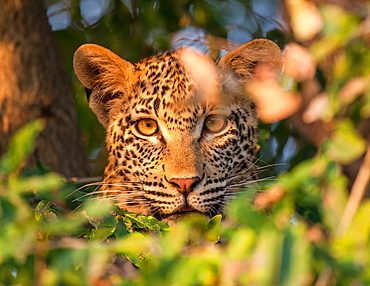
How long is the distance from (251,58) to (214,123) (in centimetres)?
66

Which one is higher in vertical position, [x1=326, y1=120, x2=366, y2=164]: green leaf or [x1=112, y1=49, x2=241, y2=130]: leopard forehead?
[x1=326, y1=120, x2=366, y2=164]: green leaf

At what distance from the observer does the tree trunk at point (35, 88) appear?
4.93m

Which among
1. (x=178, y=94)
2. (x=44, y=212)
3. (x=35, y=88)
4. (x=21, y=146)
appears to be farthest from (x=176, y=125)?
(x=21, y=146)

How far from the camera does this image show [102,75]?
4.82 m

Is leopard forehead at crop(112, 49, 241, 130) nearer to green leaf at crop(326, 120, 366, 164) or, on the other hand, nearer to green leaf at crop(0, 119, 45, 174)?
green leaf at crop(326, 120, 366, 164)

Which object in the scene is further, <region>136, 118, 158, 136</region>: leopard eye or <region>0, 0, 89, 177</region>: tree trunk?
<region>0, 0, 89, 177</region>: tree trunk

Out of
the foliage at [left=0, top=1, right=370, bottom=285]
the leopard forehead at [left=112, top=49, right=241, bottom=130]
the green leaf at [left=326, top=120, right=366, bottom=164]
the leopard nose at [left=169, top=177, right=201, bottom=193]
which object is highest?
the green leaf at [left=326, top=120, right=366, bottom=164]

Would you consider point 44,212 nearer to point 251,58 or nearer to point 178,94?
point 178,94

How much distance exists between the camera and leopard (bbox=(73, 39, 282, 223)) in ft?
13.4

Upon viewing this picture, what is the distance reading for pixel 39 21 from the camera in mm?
5215

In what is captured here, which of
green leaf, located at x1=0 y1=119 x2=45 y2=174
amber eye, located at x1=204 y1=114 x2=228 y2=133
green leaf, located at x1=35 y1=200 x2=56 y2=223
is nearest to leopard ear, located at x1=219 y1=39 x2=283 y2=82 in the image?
amber eye, located at x1=204 y1=114 x2=228 y2=133

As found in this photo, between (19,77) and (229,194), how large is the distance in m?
2.04

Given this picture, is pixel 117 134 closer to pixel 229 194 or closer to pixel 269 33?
pixel 229 194

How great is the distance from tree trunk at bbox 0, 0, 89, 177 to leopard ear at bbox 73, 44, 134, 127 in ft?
1.52
